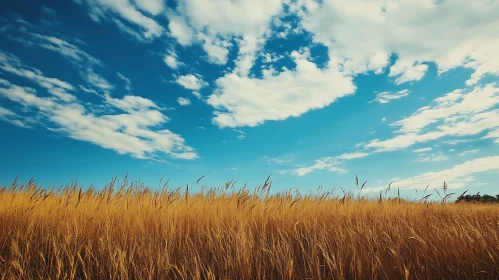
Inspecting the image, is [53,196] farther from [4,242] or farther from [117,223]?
[117,223]

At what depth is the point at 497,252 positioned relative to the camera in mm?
3646

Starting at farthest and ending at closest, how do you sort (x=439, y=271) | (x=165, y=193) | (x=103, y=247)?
(x=165, y=193) → (x=103, y=247) → (x=439, y=271)

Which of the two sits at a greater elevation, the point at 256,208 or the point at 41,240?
the point at 256,208

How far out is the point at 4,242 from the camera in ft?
13.8

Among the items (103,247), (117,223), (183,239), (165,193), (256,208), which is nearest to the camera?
(103,247)

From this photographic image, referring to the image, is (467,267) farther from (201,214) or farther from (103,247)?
(103,247)

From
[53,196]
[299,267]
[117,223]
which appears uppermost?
[53,196]

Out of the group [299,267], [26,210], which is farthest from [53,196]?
[299,267]

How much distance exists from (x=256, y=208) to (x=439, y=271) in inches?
117

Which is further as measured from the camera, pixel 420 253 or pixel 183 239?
pixel 183 239

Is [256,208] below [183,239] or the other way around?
the other way around

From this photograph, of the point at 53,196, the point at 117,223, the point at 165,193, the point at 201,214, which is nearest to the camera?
the point at 117,223

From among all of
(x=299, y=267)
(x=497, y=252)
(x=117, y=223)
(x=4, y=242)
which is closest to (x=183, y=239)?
(x=117, y=223)

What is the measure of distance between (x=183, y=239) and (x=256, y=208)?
1.76m
